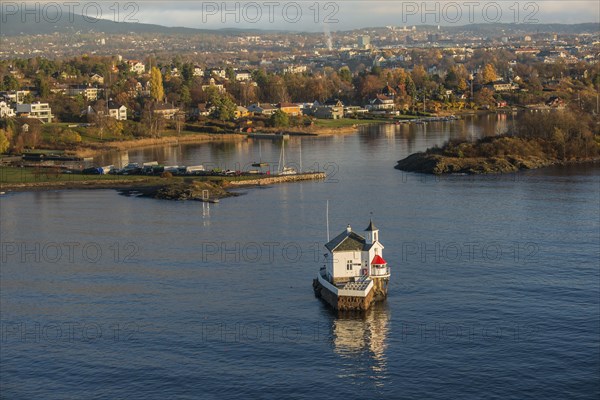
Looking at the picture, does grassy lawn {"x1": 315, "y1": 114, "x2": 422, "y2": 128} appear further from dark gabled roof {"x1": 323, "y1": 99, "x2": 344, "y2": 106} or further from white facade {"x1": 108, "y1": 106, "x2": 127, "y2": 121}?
white facade {"x1": 108, "y1": 106, "x2": 127, "y2": 121}

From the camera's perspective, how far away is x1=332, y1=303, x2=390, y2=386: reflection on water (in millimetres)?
12430

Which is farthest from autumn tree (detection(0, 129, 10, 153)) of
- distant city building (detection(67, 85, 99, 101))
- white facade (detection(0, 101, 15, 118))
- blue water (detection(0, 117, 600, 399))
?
distant city building (detection(67, 85, 99, 101))

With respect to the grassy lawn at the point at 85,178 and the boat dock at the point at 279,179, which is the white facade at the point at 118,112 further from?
the boat dock at the point at 279,179

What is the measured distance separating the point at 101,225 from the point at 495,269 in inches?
331

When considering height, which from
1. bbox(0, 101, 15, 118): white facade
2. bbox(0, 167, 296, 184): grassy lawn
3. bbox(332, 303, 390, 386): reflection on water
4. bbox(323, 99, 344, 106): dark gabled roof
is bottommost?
bbox(332, 303, 390, 386): reflection on water

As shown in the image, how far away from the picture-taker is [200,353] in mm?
12883

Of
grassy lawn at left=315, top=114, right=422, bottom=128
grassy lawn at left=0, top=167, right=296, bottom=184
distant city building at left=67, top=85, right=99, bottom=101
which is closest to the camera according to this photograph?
grassy lawn at left=0, top=167, right=296, bottom=184

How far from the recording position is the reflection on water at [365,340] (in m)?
12.4

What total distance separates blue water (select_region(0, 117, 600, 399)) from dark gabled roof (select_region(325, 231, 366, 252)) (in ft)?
2.67

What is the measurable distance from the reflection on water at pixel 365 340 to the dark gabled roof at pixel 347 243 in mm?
988

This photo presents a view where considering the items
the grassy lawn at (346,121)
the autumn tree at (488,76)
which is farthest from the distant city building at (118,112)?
the autumn tree at (488,76)

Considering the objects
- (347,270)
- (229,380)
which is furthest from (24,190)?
(229,380)

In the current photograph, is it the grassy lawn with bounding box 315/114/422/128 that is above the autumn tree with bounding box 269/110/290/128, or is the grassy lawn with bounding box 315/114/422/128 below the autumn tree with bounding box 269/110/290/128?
below

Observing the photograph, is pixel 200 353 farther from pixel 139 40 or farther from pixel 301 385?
pixel 139 40
